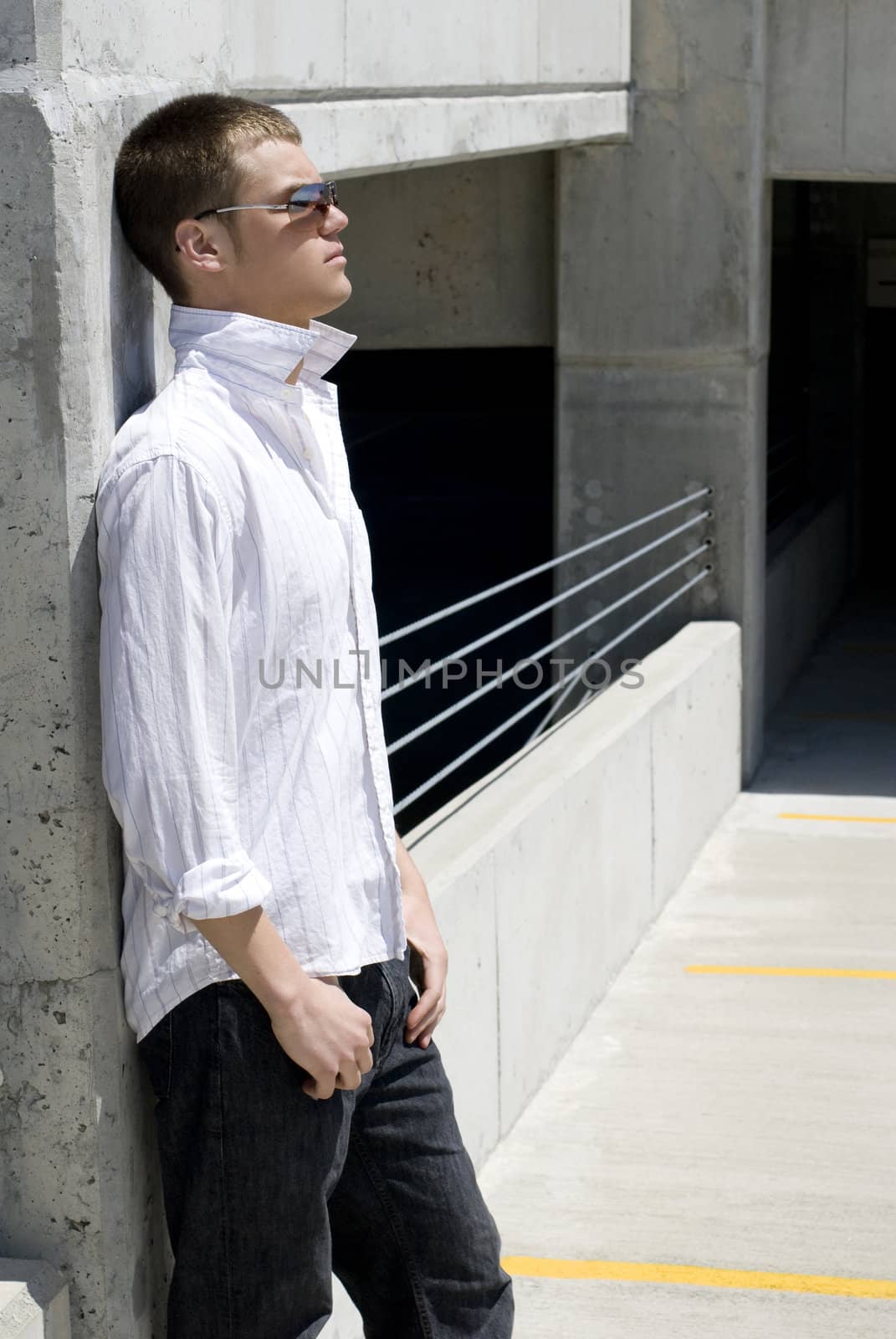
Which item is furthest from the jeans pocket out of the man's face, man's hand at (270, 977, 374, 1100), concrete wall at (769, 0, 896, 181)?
concrete wall at (769, 0, 896, 181)

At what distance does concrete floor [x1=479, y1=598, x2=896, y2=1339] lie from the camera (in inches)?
173

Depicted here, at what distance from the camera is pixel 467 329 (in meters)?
9.70

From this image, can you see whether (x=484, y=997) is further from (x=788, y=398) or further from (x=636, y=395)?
(x=788, y=398)

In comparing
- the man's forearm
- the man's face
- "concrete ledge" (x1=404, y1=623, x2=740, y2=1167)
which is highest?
the man's face

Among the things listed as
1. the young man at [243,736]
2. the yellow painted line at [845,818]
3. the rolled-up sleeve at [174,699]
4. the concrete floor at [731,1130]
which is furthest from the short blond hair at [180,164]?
the yellow painted line at [845,818]

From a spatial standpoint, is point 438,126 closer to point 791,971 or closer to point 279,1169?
point 791,971

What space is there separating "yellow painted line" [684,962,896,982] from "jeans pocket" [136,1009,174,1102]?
4520mm

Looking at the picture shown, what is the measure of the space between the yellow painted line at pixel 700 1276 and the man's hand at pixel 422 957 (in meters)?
1.80

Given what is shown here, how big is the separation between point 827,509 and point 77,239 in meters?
13.0

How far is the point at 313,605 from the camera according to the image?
2.55 meters

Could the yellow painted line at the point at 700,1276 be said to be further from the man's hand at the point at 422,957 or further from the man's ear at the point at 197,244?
the man's ear at the point at 197,244

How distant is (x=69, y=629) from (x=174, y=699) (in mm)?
277

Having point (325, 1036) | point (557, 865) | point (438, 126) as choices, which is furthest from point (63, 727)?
point (438, 126)

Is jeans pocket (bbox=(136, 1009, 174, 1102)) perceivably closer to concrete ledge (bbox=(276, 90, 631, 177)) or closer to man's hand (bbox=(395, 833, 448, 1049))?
man's hand (bbox=(395, 833, 448, 1049))
